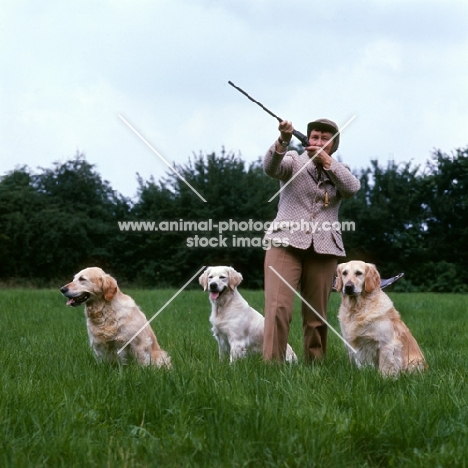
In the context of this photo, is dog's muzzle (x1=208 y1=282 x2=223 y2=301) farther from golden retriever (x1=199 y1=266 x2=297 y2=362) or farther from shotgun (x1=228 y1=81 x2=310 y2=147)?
shotgun (x1=228 y1=81 x2=310 y2=147)

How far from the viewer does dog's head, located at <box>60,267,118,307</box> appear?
5949mm

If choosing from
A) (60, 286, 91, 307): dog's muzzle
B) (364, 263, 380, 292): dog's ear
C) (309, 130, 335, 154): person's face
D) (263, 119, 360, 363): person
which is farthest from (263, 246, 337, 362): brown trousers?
(60, 286, 91, 307): dog's muzzle

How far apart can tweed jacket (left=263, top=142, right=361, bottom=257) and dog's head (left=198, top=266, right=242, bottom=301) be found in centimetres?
140

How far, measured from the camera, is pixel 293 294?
5.43 meters

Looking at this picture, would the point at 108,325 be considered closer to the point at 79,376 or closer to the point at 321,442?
the point at 79,376

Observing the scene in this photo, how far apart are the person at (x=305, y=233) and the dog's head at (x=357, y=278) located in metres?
0.13

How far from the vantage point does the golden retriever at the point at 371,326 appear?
18.0 feet

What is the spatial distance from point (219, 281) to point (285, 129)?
234cm

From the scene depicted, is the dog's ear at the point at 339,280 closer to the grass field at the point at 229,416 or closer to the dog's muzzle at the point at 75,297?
the grass field at the point at 229,416

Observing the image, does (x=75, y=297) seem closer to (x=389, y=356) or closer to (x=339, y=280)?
(x=339, y=280)

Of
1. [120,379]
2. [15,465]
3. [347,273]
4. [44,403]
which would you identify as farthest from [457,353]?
[15,465]

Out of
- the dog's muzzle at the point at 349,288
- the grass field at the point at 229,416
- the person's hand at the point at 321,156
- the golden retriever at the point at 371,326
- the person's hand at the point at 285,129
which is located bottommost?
the grass field at the point at 229,416

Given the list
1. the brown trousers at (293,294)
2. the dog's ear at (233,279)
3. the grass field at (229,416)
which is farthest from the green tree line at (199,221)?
the grass field at (229,416)

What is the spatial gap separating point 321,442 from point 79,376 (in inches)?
81.9
